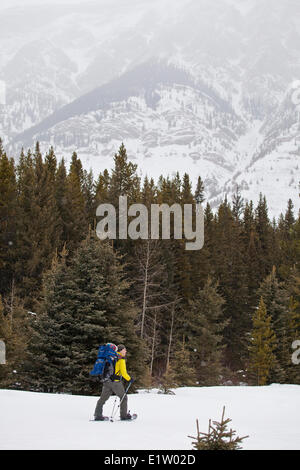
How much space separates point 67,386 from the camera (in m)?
16.5

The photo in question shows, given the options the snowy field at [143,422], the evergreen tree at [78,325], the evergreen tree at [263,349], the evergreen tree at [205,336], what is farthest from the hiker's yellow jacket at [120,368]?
the evergreen tree at [205,336]

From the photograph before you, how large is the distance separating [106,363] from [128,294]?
76.1 ft

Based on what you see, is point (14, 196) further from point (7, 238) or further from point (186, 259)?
point (186, 259)

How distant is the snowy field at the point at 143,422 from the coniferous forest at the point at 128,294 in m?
3.88

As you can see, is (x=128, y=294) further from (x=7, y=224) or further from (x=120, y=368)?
(x=120, y=368)

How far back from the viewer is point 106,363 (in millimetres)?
9891

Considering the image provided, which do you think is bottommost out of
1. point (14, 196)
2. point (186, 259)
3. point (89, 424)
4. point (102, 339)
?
point (89, 424)

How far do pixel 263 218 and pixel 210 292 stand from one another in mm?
28127

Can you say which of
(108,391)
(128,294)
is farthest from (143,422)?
(128,294)

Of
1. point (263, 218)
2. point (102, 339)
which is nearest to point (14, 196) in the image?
point (102, 339)

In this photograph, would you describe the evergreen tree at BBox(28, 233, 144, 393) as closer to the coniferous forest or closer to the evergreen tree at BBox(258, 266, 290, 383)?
the coniferous forest

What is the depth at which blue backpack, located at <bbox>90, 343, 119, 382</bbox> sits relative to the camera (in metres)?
9.79

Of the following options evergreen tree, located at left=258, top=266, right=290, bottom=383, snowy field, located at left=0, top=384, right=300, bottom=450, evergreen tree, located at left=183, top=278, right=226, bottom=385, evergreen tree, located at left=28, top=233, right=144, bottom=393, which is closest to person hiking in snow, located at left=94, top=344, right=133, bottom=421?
snowy field, located at left=0, top=384, right=300, bottom=450

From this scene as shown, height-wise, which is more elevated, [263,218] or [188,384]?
[263,218]
